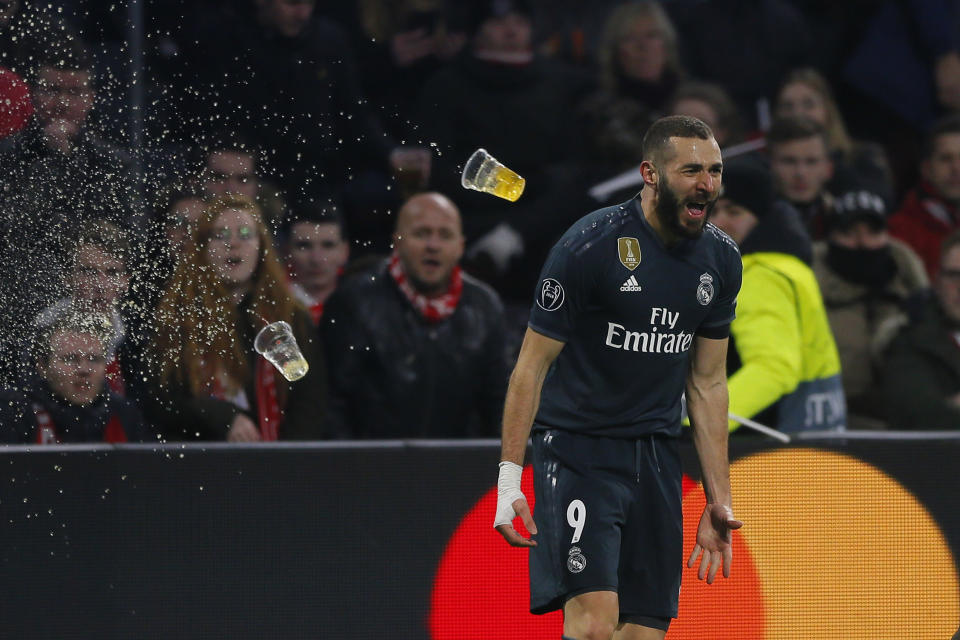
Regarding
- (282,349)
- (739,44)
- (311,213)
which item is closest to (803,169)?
(739,44)

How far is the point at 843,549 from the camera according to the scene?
234 inches

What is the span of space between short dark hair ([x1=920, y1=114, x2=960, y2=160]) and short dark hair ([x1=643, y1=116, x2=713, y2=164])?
13.3 feet

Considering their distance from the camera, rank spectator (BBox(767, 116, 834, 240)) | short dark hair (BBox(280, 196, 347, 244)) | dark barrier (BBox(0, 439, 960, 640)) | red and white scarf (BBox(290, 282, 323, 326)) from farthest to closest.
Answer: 1. spectator (BBox(767, 116, 834, 240))
2. short dark hair (BBox(280, 196, 347, 244))
3. red and white scarf (BBox(290, 282, 323, 326))
4. dark barrier (BBox(0, 439, 960, 640))

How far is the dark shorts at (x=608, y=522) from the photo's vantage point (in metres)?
4.69

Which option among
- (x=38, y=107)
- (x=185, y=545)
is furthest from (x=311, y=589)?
(x=38, y=107)

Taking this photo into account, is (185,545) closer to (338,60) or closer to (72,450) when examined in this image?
(72,450)

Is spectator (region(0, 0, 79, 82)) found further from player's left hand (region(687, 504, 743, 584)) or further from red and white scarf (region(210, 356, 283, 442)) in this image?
player's left hand (region(687, 504, 743, 584))

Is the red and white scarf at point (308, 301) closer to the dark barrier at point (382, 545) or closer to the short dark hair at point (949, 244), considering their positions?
the dark barrier at point (382, 545)

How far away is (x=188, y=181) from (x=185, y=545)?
1.71 meters

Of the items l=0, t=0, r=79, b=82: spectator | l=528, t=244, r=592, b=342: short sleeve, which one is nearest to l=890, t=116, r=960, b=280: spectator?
l=528, t=244, r=592, b=342: short sleeve

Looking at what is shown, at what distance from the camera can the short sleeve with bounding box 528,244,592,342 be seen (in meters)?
4.70

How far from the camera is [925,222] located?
8.32m

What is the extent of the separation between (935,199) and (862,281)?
1.07m

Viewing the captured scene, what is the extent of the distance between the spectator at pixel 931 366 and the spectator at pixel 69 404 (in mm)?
3301
